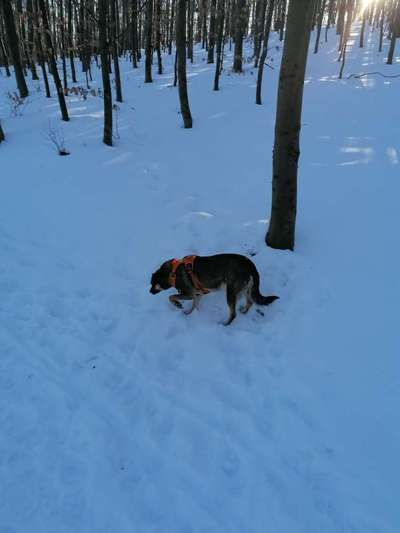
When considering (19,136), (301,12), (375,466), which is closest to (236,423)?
(375,466)

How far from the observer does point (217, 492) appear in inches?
130

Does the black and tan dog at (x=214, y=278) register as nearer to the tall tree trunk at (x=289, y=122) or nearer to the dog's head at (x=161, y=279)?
the dog's head at (x=161, y=279)

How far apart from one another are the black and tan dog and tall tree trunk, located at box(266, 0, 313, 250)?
142cm

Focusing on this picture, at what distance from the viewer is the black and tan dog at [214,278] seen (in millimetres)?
5164

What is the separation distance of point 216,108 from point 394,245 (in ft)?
39.3

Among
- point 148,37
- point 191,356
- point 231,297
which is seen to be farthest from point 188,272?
point 148,37

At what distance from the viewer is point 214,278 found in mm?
5277

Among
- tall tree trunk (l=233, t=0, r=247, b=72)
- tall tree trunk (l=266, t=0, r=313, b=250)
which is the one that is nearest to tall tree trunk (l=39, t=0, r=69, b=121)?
tall tree trunk (l=266, t=0, r=313, b=250)

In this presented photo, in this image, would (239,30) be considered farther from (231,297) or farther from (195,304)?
(231,297)

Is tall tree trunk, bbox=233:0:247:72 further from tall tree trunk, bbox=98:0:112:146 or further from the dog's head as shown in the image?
the dog's head

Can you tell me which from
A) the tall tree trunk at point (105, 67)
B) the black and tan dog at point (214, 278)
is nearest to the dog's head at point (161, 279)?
the black and tan dog at point (214, 278)

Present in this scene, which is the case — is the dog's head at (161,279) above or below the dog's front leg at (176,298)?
above

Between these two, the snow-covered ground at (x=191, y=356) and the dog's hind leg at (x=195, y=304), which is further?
the dog's hind leg at (x=195, y=304)

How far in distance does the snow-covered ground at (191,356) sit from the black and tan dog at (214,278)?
15.7 inches
